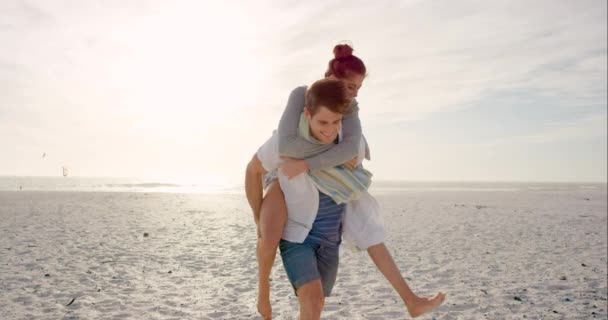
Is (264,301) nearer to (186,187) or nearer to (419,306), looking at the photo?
(419,306)

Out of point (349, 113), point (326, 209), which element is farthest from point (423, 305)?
point (349, 113)

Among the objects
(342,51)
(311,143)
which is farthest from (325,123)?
(342,51)

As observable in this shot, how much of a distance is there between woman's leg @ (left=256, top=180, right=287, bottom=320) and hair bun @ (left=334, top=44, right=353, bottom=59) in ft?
3.16

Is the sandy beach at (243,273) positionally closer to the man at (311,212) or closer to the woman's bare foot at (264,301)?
the man at (311,212)

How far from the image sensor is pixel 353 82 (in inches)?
129

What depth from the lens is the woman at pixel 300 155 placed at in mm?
3178

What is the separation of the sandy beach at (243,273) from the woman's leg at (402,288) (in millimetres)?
225

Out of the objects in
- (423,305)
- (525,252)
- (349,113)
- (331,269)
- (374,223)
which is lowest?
(525,252)

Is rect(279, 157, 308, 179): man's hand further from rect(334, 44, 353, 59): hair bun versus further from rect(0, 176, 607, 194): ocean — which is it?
rect(0, 176, 607, 194): ocean

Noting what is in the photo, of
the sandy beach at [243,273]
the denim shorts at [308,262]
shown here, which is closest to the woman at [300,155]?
the denim shorts at [308,262]

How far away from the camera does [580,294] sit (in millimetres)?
7711

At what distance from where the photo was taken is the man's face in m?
3.04

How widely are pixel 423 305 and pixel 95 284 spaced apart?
6.13m

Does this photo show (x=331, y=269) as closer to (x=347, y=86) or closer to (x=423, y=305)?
(x=423, y=305)
